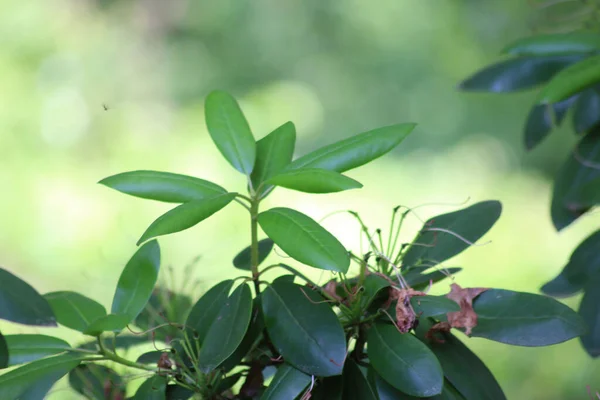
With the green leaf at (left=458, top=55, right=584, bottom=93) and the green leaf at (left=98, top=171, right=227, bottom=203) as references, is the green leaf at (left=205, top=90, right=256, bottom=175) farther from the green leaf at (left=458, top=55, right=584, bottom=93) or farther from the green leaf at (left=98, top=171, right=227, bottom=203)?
the green leaf at (left=458, top=55, right=584, bottom=93)

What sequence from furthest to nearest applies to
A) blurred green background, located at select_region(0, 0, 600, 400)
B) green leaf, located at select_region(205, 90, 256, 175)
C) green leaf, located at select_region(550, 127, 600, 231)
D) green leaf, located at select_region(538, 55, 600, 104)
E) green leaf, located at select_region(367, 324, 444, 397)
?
blurred green background, located at select_region(0, 0, 600, 400), green leaf, located at select_region(550, 127, 600, 231), green leaf, located at select_region(538, 55, 600, 104), green leaf, located at select_region(205, 90, 256, 175), green leaf, located at select_region(367, 324, 444, 397)

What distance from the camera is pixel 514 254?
2.05 m

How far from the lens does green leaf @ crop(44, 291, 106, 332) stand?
1.67 feet

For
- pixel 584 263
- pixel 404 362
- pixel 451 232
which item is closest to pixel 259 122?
pixel 584 263

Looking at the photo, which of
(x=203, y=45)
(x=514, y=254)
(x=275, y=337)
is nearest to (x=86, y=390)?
(x=275, y=337)

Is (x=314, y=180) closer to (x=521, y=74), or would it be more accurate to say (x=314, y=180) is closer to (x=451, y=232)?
(x=451, y=232)

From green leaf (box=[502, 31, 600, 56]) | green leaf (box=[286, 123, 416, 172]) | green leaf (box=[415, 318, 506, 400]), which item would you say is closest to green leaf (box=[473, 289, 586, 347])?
green leaf (box=[415, 318, 506, 400])

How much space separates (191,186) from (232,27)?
2521 millimetres

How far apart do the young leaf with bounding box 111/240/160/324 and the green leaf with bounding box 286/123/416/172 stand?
0.12 metres

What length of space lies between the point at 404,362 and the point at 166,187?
0.66 ft

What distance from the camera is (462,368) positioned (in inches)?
19.3

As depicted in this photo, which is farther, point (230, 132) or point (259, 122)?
point (259, 122)

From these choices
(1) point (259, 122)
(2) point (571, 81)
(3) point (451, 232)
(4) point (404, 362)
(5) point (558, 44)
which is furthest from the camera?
(1) point (259, 122)

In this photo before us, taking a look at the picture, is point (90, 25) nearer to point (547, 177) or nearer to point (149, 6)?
point (149, 6)
